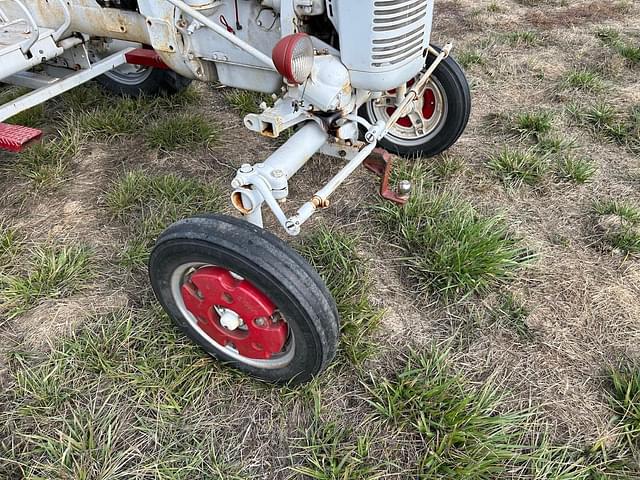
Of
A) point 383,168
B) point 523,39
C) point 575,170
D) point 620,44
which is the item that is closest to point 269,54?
point 383,168

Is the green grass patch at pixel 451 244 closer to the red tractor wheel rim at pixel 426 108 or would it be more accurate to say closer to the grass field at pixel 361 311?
the grass field at pixel 361 311

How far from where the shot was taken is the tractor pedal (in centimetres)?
235

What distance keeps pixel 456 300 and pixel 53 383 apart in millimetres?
1712

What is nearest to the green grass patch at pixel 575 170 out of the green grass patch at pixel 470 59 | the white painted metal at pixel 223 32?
the green grass patch at pixel 470 59

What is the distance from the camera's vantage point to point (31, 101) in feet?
8.50

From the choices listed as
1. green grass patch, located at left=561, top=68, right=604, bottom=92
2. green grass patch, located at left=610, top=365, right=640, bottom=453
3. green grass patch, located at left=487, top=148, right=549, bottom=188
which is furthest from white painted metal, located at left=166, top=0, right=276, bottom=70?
green grass patch, located at left=561, top=68, right=604, bottom=92

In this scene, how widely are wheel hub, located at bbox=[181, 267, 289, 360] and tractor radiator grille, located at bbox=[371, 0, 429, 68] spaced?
100 cm

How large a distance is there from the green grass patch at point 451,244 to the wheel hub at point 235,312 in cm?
85

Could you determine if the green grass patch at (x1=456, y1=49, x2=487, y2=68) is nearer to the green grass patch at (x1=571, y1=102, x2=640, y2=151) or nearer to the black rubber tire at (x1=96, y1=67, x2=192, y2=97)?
the green grass patch at (x1=571, y1=102, x2=640, y2=151)

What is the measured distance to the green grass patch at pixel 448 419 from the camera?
1756 mm

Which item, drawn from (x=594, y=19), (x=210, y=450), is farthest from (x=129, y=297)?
(x=594, y=19)

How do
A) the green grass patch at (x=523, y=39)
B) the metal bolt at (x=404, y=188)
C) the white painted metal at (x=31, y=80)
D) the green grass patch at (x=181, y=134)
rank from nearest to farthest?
the metal bolt at (x=404, y=188), the white painted metal at (x=31, y=80), the green grass patch at (x=181, y=134), the green grass patch at (x=523, y=39)

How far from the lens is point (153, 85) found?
3604 mm

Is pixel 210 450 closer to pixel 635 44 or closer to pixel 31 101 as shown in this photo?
pixel 31 101
